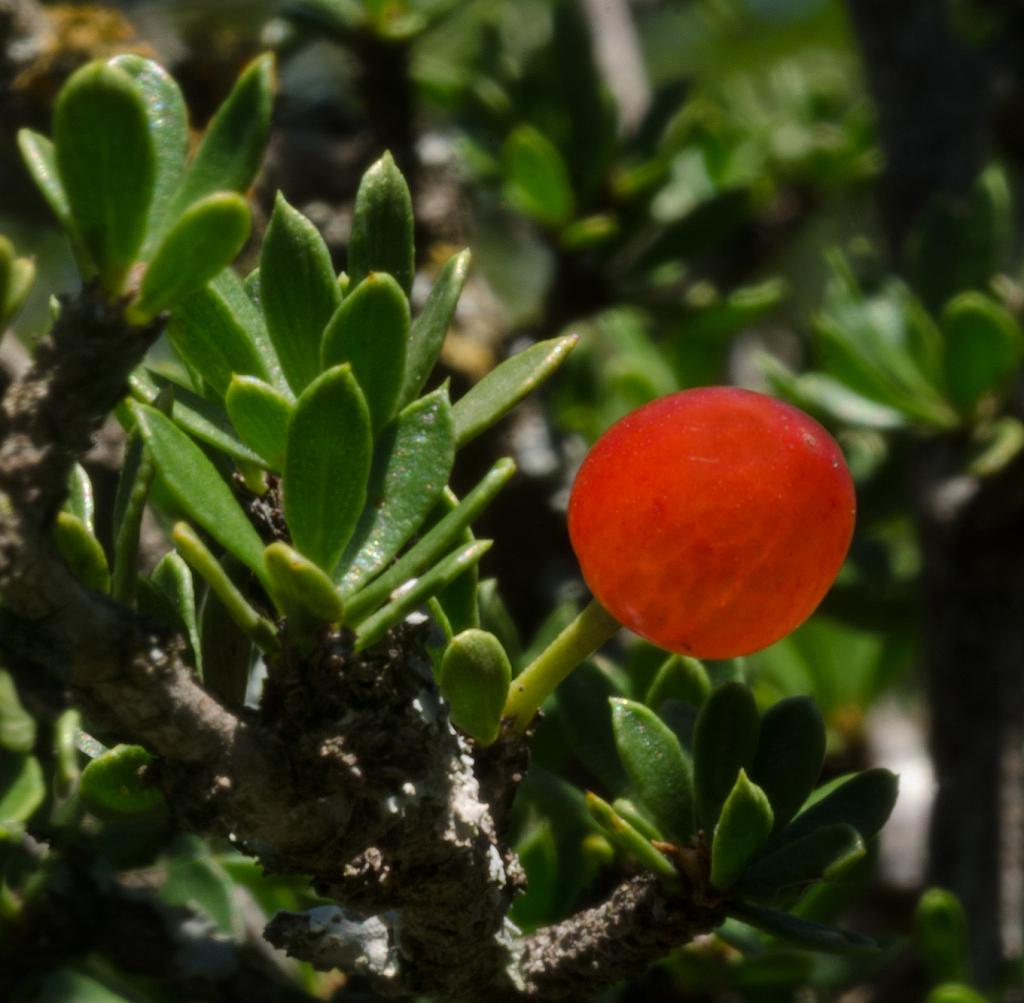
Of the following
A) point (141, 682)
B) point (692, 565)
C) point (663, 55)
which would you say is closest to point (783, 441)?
point (692, 565)

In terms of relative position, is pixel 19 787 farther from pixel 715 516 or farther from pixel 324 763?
pixel 715 516

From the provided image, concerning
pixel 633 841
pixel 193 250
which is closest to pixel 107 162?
pixel 193 250

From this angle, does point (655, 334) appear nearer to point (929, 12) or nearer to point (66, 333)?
point (929, 12)

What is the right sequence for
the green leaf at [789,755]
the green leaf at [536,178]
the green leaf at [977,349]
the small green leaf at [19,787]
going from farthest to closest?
the green leaf at [536,178]
the green leaf at [977,349]
the small green leaf at [19,787]
the green leaf at [789,755]

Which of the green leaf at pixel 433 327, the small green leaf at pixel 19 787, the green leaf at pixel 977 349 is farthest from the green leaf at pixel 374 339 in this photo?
the green leaf at pixel 977 349

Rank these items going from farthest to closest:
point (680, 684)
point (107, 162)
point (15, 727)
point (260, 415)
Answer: point (680, 684)
point (15, 727)
point (260, 415)
point (107, 162)

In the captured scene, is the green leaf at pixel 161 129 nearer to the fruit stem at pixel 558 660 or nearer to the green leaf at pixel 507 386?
the green leaf at pixel 507 386
